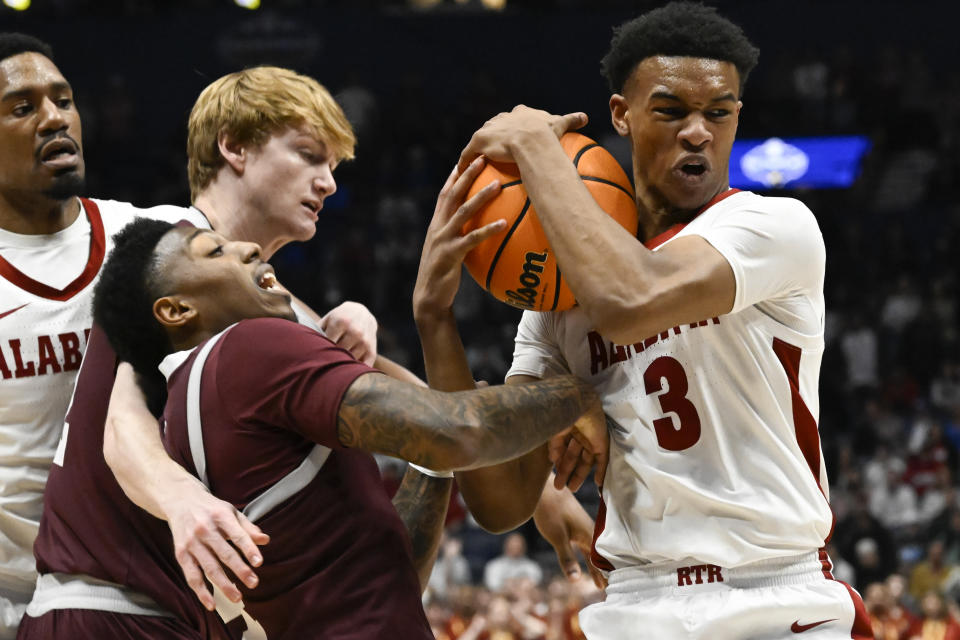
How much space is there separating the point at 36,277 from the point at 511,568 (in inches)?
377

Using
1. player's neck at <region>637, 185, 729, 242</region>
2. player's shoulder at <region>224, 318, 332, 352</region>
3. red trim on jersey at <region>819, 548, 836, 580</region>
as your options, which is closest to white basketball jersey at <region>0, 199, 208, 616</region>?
player's shoulder at <region>224, 318, 332, 352</region>

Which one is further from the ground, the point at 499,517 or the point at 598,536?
the point at 598,536

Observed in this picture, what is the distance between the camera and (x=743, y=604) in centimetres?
296

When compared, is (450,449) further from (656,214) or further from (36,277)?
(36,277)

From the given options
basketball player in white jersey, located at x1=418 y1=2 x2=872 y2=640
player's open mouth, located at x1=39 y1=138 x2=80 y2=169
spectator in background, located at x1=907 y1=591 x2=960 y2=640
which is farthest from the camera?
spectator in background, located at x1=907 y1=591 x2=960 y2=640

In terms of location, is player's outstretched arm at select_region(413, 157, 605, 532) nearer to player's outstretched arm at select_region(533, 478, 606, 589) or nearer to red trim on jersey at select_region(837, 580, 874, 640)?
player's outstretched arm at select_region(533, 478, 606, 589)

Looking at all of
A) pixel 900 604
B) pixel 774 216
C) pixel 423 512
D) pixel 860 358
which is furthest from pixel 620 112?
pixel 860 358

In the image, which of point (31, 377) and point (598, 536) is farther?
point (31, 377)

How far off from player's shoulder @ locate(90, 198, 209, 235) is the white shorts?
178 cm

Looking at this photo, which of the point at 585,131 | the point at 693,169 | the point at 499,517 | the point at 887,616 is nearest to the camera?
the point at 693,169

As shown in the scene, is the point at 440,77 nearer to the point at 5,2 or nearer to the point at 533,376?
the point at 5,2

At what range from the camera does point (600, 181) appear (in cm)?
320

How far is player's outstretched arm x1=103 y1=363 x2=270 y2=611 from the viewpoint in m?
2.65

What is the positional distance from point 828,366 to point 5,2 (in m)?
12.6
